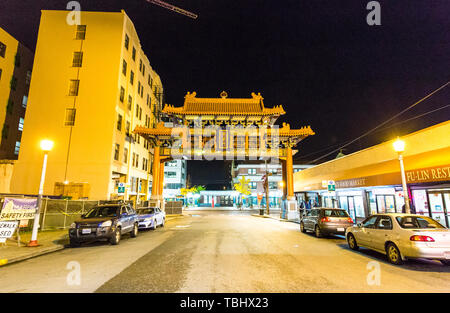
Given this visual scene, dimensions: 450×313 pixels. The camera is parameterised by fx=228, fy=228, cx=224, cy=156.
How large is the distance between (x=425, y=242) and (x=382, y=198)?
38.4 feet

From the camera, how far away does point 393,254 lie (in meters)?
6.87

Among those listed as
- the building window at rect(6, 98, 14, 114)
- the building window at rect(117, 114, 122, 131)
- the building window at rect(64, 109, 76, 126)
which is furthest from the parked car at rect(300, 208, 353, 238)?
the building window at rect(6, 98, 14, 114)

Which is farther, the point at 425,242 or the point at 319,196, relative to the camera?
the point at 319,196

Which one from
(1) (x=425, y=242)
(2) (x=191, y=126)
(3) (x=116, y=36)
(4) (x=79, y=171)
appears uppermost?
(3) (x=116, y=36)

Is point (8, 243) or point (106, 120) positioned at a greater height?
point (106, 120)

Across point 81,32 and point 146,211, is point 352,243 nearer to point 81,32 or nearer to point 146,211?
point 146,211

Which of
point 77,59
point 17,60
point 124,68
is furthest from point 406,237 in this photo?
point 17,60

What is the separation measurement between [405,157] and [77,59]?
3162cm

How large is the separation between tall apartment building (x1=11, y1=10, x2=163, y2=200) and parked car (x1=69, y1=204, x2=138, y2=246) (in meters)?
13.6

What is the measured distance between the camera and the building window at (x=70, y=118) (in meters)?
24.4
